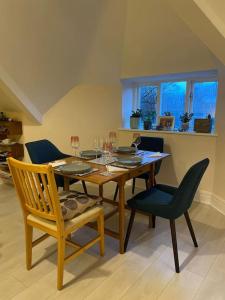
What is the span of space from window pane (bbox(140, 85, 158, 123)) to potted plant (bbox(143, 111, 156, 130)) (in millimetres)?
36

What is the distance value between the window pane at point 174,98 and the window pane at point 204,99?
0.17 m

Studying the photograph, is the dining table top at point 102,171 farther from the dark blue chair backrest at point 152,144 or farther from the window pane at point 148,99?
the window pane at point 148,99

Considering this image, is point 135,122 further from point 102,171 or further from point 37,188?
point 37,188

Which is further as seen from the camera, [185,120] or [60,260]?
[185,120]

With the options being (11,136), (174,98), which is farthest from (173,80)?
(11,136)

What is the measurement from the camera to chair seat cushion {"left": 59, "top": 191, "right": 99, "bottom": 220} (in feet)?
5.73

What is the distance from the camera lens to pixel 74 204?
6.00 ft

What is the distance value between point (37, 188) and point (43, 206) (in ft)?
0.50

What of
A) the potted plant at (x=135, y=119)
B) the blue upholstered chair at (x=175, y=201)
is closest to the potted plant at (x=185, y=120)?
the potted plant at (x=135, y=119)

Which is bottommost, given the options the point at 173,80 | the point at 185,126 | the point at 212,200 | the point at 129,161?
the point at 212,200

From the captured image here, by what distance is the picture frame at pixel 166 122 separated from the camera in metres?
3.39

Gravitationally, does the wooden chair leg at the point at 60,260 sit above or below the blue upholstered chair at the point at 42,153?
below

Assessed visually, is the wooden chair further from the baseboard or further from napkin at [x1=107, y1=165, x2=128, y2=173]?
the baseboard

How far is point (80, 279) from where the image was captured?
1.78m
